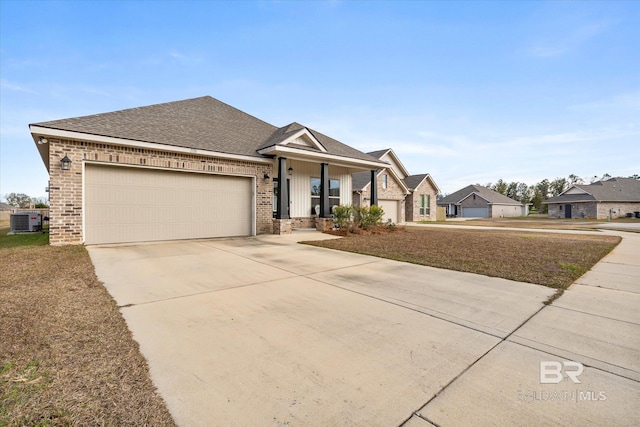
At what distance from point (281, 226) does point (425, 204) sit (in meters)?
20.6

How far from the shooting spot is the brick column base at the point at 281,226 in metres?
11.2

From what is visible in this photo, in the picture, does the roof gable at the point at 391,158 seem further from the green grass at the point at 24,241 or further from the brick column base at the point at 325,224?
the green grass at the point at 24,241

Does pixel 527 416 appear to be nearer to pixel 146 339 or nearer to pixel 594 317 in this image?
pixel 594 317

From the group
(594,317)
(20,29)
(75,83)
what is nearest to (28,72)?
(75,83)

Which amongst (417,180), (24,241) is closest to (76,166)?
(24,241)

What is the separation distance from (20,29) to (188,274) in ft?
36.3

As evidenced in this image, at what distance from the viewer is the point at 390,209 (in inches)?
885

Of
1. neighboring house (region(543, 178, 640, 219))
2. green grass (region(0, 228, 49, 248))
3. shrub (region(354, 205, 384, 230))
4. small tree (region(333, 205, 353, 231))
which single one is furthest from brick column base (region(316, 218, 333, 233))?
neighboring house (region(543, 178, 640, 219))

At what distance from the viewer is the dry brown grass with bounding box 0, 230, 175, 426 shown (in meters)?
1.55

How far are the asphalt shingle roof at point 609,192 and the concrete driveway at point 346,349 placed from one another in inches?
1782

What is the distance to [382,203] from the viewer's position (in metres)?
21.6

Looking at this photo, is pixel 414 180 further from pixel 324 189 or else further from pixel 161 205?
pixel 161 205

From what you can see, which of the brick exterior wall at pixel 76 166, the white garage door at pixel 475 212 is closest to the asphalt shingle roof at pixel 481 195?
the white garage door at pixel 475 212

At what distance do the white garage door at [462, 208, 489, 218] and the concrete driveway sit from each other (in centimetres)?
4399
